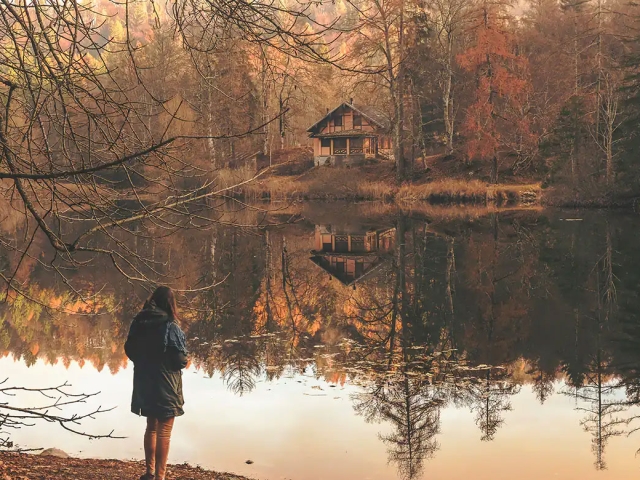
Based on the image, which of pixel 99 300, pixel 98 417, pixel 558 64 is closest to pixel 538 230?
pixel 99 300

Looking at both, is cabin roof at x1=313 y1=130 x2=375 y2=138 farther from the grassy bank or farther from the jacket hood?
the jacket hood

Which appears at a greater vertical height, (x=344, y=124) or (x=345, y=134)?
(x=344, y=124)

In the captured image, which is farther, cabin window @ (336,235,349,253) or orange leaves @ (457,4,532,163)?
orange leaves @ (457,4,532,163)

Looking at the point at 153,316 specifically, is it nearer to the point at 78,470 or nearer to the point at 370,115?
the point at 78,470

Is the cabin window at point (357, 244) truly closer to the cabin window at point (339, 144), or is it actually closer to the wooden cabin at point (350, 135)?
the wooden cabin at point (350, 135)

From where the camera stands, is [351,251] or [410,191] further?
[410,191]

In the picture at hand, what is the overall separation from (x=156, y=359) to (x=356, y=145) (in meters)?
62.1

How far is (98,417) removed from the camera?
10.2m

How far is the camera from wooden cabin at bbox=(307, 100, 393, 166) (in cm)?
6512

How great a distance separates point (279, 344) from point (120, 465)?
22.0ft

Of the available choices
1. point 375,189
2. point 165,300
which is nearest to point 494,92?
point 375,189

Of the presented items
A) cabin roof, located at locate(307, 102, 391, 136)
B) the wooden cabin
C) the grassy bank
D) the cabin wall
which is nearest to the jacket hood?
the grassy bank

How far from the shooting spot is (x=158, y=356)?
6461mm

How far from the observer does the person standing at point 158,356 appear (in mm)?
6457
